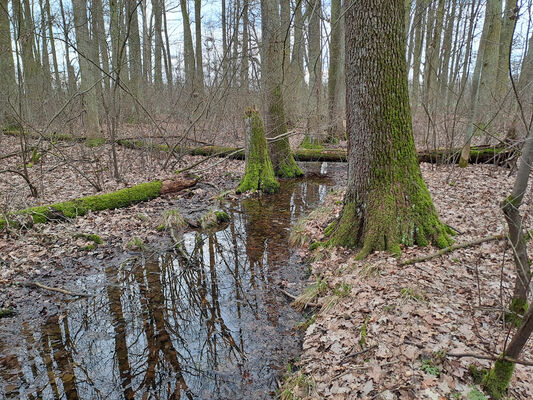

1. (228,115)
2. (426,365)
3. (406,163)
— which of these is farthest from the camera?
(228,115)

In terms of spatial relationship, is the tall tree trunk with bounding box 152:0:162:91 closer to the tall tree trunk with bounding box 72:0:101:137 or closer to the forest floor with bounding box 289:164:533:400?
the tall tree trunk with bounding box 72:0:101:137

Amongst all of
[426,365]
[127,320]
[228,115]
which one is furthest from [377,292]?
[228,115]

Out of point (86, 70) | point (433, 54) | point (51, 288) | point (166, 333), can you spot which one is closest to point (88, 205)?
point (51, 288)

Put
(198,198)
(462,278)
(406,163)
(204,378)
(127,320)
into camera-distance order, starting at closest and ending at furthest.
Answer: (204,378), (462,278), (127,320), (406,163), (198,198)

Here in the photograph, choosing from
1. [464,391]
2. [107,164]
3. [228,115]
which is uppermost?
[228,115]

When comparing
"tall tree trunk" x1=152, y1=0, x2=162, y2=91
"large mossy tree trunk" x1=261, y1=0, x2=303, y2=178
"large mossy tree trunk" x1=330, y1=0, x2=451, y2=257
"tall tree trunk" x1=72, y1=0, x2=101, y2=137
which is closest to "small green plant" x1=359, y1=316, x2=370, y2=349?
"large mossy tree trunk" x1=330, y1=0, x2=451, y2=257

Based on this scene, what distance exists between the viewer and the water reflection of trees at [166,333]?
3.14m

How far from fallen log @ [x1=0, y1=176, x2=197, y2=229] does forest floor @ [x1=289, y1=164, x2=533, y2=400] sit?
4909 mm

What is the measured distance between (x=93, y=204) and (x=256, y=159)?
4.47 meters

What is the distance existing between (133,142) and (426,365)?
11375 millimetres

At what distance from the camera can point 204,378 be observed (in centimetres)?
320

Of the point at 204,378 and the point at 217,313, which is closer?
the point at 204,378

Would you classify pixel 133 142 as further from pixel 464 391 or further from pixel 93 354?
pixel 464 391

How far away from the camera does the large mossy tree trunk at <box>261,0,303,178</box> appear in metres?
10.1
